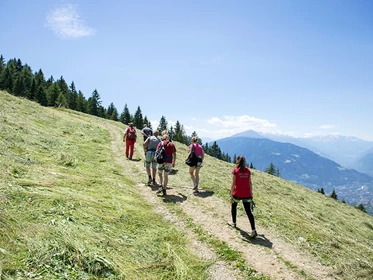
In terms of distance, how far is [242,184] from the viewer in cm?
867

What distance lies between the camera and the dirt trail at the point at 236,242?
6.59 meters

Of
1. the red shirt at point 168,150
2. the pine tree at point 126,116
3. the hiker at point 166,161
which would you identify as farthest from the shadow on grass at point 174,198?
the pine tree at point 126,116

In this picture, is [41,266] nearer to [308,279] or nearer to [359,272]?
[308,279]

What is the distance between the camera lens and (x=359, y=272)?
719cm

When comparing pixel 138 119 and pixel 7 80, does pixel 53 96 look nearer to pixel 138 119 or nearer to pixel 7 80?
pixel 7 80

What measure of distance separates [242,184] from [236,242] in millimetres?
2049

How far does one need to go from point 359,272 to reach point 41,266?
890 cm

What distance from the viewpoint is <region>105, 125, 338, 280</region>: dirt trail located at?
6590mm

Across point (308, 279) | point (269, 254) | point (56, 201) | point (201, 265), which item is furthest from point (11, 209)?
point (308, 279)

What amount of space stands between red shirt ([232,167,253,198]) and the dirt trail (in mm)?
1488

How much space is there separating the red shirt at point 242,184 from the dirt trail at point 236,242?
1.49m

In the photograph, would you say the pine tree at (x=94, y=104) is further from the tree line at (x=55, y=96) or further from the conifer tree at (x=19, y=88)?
the conifer tree at (x=19, y=88)

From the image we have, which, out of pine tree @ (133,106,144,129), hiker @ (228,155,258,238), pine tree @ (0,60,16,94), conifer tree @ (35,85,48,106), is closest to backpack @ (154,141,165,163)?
hiker @ (228,155,258,238)

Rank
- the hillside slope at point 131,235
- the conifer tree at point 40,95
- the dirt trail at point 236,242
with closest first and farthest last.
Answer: the hillside slope at point 131,235, the dirt trail at point 236,242, the conifer tree at point 40,95
